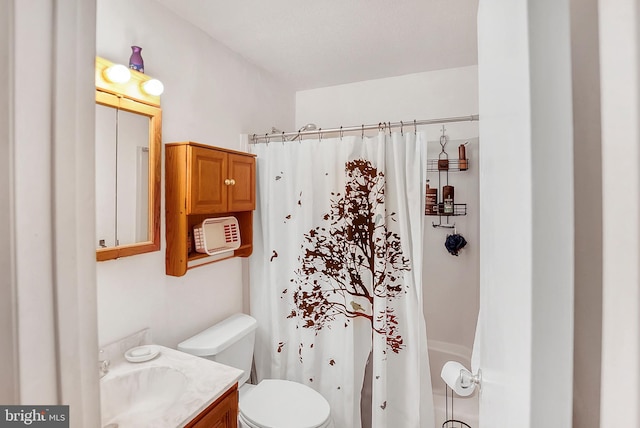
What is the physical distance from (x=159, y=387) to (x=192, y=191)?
867mm

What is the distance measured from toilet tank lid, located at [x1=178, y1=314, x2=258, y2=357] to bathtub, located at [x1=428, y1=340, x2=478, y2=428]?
1.31 meters

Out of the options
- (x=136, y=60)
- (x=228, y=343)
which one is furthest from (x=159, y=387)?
(x=136, y=60)

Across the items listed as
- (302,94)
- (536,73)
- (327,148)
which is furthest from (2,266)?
(302,94)

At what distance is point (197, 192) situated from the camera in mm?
1557

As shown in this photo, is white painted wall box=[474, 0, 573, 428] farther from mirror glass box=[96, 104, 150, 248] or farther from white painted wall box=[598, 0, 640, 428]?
mirror glass box=[96, 104, 150, 248]

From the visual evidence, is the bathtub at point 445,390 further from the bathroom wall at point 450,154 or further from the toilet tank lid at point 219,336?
the toilet tank lid at point 219,336

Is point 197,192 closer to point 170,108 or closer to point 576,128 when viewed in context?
point 170,108

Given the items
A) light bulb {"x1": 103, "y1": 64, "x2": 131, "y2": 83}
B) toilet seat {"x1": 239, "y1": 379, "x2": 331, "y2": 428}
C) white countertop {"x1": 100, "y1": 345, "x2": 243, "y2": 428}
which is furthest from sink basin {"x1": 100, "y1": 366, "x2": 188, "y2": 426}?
light bulb {"x1": 103, "y1": 64, "x2": 131, "y2": 83}

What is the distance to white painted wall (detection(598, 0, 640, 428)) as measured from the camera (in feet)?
0.83

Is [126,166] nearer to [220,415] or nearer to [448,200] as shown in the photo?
[220,415]

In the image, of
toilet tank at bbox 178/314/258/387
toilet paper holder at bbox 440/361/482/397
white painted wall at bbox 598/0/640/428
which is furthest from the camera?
toilet tank at bbox 178/314/258/387

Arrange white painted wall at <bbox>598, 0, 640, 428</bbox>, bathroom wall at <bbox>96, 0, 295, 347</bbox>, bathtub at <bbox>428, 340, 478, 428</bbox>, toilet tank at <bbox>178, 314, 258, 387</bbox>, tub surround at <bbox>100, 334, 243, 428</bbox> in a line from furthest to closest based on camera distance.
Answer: bathtub at <bbox>428, 340, 478, 428</bbox>
toilet tank at <bbox>178, 314, 258, 387</bbox>
bathroom wall at <bbox>96, 0, 295, 347</bbox>
tub surround at <bbox>100, 334, 243, 428</bbox>
white painted wall at <bbox>598, 0, 640, 428</bbox>

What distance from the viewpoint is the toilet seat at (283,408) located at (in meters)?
1.45

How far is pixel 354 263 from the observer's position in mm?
1835
